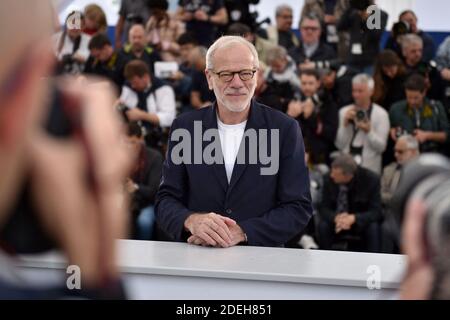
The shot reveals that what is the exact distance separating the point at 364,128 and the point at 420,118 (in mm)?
267

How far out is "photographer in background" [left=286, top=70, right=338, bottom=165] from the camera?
159 inches

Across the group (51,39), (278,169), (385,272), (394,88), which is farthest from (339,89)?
(51,39)

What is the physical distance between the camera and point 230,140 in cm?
236

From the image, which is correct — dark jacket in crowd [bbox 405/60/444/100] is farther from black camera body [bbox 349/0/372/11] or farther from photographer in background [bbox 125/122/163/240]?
photographer in background [bbox 125/122/163/240]

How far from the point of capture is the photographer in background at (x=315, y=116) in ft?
13.2

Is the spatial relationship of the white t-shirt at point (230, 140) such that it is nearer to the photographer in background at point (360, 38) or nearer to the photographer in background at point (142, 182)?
the photographer in background at point (142, 182)

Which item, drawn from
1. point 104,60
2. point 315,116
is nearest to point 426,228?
point 315,116

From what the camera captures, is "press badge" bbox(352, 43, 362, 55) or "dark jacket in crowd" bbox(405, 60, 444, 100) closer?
"dark jacket in crowd" bbox(405, 60, 444, 100)

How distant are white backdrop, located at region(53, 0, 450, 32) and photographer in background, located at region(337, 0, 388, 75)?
0.45m

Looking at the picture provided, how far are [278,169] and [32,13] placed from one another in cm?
186

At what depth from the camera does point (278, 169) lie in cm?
232

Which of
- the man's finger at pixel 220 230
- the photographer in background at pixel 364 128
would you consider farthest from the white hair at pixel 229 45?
the photographer in background at pixel 364 128

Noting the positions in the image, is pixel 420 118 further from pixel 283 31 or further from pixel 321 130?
pixel 283 31

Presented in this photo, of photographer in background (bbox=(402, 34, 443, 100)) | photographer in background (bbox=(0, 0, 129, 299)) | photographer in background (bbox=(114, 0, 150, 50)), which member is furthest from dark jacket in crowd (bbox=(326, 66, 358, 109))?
photographer in background (bbox=(0, 0, 129, 299))
